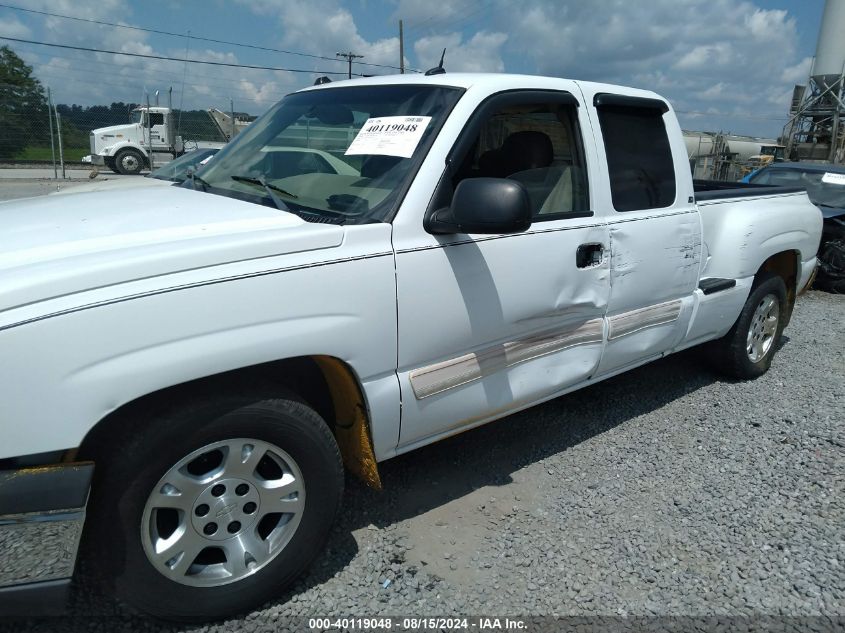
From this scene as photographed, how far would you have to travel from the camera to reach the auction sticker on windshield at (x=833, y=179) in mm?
9438

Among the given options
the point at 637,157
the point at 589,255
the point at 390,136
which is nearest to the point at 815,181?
the point at 637,157

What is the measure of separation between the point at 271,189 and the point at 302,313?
85 centimetres

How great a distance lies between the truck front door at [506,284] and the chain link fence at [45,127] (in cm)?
1794

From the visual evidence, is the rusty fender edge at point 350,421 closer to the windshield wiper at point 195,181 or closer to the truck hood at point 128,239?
the truck hood at point 128,239

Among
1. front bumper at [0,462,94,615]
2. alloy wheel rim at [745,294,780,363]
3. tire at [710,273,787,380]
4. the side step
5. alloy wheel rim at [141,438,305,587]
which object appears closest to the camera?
front bumper at [0,462,94,615]

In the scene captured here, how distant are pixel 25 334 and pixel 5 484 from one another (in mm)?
411

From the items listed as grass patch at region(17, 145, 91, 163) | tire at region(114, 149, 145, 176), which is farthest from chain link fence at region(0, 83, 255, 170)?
tire at region(114, 149, 145, 176)

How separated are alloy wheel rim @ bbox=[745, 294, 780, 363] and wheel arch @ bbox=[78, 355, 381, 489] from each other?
3.36 m

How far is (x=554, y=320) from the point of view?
312 centimetres

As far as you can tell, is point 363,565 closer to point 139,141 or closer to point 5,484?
point 5,484

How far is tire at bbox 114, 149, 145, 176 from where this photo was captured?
25.6 metres

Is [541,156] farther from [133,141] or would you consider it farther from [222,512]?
[133,141]

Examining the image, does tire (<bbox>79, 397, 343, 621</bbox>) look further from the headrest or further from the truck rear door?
the truck rear door

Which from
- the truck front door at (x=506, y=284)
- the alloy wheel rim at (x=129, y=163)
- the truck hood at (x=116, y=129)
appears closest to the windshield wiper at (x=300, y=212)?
the truck front door at (x=506, y=284)
